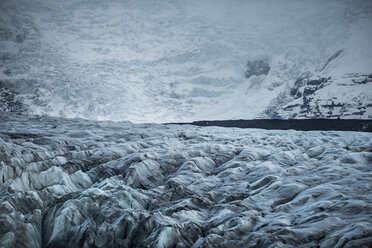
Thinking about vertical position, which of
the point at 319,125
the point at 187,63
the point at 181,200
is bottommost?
the point at 181,200

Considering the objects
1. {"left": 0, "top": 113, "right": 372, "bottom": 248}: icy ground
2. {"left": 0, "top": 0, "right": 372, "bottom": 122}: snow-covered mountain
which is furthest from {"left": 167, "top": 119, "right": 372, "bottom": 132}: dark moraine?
{"left": 0, "top": 113, "right": 372, "bottom": 248}: icy ground

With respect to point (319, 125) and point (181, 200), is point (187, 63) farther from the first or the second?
point (181, 200)

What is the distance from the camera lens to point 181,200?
345 inches

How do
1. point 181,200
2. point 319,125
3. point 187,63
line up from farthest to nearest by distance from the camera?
point 187,63 < point 319,125 < point 181,200

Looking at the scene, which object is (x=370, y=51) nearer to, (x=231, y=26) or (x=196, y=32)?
(x=231, y=26)

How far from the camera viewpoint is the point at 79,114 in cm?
8006

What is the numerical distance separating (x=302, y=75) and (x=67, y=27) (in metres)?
123

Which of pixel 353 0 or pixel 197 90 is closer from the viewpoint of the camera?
pixel 197 90

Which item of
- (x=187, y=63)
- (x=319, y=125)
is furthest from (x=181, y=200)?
(x=187, y=63)

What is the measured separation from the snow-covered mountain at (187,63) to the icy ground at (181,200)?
74707mm

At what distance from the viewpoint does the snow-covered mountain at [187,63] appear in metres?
88.6

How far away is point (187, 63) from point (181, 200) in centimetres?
12898

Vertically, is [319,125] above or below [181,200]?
above

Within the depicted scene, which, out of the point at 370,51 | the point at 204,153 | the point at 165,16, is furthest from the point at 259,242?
the point at 165,16
